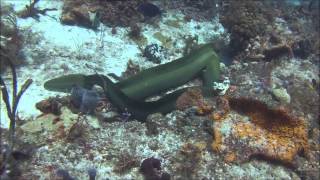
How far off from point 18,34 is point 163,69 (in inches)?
103

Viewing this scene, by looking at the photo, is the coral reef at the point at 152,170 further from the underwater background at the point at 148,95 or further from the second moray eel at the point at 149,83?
the second moray eel at the point at 149,83

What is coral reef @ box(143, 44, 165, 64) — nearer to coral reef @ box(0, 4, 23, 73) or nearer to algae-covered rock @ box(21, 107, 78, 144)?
coral reef @ box(0, 4, 23, 73)

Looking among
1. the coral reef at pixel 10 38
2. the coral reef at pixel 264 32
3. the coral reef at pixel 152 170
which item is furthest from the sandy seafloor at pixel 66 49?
the coral reef at pixel 152 170

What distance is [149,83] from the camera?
635cm

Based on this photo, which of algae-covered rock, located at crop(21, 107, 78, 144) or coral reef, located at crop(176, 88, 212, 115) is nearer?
algae-covered rock, located at crop(21, 107, 78, 144)

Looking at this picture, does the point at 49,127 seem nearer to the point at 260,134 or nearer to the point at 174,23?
the point at 260,134

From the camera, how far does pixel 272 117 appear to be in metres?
5.87

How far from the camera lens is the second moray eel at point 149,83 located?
5.93 m

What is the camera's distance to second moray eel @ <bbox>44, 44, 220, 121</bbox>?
593 centimetres

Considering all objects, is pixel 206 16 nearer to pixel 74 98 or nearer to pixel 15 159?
pixel 74 98

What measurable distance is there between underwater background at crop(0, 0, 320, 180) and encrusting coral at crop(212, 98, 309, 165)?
0.05ft

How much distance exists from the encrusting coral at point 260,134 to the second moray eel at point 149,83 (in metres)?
0.73

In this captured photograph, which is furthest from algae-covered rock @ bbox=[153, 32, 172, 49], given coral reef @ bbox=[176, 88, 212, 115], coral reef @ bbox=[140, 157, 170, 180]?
coral reef @ bbox=[140, 157, 170, 180]

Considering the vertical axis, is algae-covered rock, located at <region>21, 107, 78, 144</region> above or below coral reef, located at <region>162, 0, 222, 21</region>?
above
